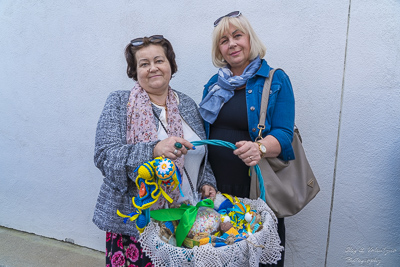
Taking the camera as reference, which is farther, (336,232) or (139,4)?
(139,4)

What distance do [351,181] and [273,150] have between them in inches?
44.8

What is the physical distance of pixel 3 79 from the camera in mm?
3564

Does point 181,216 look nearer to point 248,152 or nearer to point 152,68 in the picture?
point 248,152

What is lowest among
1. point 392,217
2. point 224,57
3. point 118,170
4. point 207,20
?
point 392,217

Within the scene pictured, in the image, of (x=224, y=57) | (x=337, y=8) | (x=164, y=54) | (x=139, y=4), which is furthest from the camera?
(x=139, y=4)

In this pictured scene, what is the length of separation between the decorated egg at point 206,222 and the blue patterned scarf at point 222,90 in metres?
0.62

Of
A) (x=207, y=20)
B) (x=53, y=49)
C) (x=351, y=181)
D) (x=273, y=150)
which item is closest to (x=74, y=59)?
(x=53, y=49)

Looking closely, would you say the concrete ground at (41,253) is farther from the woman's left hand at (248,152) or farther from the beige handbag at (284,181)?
the woman's left hand at (248,152)

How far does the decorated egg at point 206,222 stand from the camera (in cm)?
144

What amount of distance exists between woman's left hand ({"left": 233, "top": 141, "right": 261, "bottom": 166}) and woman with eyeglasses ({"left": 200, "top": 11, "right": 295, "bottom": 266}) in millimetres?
188

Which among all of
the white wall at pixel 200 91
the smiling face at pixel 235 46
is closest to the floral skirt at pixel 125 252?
the smiling face at pixel 235 46

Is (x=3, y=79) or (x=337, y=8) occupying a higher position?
(x=337, y=8)

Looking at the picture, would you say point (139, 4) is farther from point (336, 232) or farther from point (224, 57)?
point (336, 232)

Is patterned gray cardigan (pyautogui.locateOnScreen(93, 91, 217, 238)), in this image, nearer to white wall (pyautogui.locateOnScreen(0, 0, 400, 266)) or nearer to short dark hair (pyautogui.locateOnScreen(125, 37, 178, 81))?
short dark hair (pyautogui.locateOnScreen(125, 37, 178, 81))
